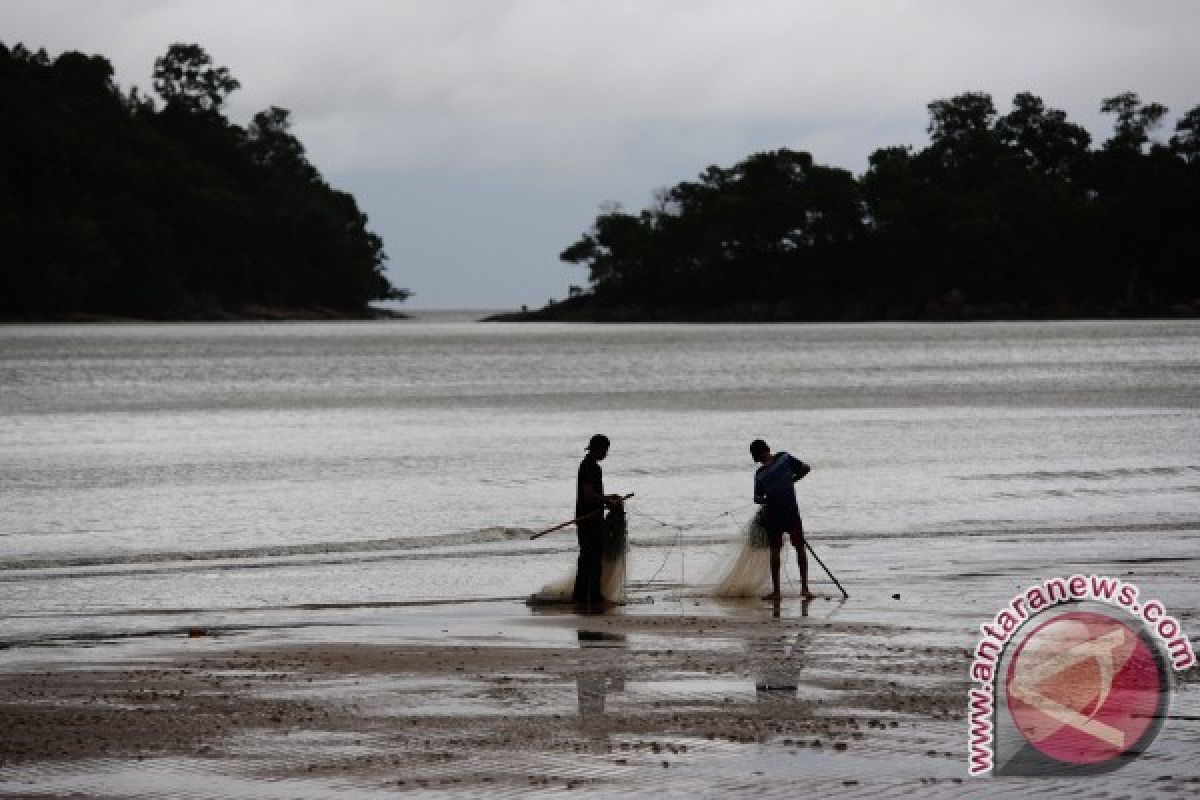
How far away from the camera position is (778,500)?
1881cm

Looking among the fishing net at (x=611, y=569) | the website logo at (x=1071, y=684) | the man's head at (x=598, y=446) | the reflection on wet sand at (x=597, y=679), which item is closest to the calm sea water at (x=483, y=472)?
the fishing net at (x=611, y=569)

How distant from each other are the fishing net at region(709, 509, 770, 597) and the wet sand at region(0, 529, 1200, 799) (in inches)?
20.0

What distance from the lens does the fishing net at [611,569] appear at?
61.3 ft

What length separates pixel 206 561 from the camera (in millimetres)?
24922

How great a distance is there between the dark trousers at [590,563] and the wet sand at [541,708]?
0.91 ft

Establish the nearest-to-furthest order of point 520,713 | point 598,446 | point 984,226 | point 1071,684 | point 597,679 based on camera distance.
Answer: point 520,713 → point 1071,684 → point 597,679 → point 598,446 → point 984,226

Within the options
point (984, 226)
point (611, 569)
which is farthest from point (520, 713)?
point (984, 226)

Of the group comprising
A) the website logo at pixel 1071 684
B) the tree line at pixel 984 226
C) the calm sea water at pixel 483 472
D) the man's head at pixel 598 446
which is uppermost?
the tree line at pixel 984 226

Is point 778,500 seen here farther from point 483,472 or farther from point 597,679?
point 483,472

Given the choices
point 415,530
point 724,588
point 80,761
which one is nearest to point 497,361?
point 415,530

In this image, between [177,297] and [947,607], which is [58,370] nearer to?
[947,607]

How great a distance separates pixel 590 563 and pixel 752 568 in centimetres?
172

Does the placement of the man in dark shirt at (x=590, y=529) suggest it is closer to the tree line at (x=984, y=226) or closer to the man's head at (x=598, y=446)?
the man's head at (x=598, y=446)

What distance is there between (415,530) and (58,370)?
75.6m
